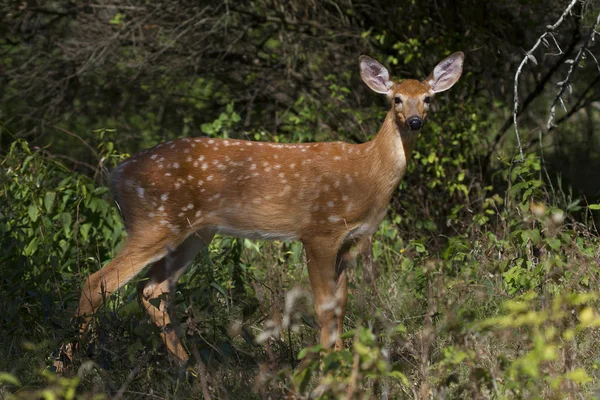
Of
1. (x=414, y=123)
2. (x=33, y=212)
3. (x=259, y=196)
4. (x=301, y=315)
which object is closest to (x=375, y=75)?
(x=414, y=123)

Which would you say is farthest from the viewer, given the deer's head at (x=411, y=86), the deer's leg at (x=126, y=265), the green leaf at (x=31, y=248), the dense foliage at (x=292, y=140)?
the green leaf at (x=31, y=248)

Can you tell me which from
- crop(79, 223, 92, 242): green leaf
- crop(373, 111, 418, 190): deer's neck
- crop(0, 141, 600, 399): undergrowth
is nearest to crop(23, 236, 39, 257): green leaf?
crop(0, 141, 600, 399): undergrowth

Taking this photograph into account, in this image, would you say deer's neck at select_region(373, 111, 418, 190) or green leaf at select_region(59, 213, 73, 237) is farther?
green leaf at select_region(59, 213, 73, 237)

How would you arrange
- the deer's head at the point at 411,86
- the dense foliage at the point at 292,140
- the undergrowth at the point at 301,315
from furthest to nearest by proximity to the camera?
the deer's head at the point at 411,86 < the dense foliage at the point at 292,140 < the undergrowth at the point at 301,315

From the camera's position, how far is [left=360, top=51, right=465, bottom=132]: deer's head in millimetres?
6043

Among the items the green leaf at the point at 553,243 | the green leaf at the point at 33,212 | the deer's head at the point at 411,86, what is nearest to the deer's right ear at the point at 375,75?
the deer's head at the point at 411,86

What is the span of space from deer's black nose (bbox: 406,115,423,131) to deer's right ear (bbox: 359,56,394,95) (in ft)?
1.83

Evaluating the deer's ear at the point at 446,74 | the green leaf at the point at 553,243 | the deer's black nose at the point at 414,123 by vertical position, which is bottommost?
the deer's ear at the point at 446,74

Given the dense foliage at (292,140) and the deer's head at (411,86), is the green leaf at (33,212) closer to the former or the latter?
the dense foliage at (292,140)

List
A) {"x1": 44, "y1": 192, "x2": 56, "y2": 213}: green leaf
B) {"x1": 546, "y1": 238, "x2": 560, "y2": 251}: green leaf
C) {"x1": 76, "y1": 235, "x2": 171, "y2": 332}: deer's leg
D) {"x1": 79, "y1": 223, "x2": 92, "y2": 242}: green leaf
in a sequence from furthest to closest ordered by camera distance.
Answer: {"x1": 79, "y1": 223, "x2": 92, "y2": 242}: green leaf < {"x1": 44, "y1": 192, "x2": 56, "y2": 213}: green leaf < {"x1": 76, "y1": 235, "x2": 171, "y2": 332}: deer's leg < {"x1": 546, "y1": 238, "x2": 560, "y2": 251}: green leaf

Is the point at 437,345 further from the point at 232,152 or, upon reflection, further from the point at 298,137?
the point at 298,137

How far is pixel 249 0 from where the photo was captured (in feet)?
30.2

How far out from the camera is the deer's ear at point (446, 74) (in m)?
6.45

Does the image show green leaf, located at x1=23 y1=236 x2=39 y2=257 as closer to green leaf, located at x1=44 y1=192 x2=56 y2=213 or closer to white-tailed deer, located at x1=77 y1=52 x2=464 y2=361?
green leaf, located at x1=44 y1=192 x2=56 y2=213
